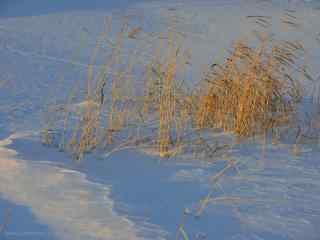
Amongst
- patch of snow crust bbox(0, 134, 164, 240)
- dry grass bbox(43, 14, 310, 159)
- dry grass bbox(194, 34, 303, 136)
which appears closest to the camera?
patch of snow crust bbox(0, 134, 164, 240)

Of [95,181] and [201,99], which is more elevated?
[201,99]

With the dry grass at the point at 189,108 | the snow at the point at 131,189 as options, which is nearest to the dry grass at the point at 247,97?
the dry grass at the point at 189,108

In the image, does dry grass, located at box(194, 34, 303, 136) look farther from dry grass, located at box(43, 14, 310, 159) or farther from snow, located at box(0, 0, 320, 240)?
snow, located at box(0, 0, 320, 240)

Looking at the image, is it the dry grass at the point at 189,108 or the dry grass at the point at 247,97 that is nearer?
the dry grass at the point at 189,108

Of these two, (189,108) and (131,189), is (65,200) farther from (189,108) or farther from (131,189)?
(189,108)

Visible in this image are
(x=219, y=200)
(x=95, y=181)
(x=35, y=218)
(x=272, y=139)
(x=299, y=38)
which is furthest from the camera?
(x=299, y=38)

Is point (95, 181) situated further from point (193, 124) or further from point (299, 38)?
point (299, 38)

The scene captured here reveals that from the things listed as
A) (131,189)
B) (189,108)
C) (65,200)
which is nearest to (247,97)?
(189,108)

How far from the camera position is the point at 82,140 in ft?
11.7

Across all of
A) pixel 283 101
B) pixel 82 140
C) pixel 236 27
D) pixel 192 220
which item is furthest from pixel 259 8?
pixel 192 220

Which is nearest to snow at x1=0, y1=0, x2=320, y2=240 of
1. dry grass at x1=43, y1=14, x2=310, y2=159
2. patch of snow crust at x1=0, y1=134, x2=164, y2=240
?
patch of snow crust at x1=0, y1=134, x2=164, y2=240

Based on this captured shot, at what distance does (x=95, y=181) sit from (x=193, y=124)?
1.23 m

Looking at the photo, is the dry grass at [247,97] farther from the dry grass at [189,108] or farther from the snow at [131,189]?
the snow at [131,189]

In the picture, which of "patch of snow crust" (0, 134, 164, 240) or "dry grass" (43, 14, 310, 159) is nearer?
"patch of snow crust" (0, 134, 164, 240)
